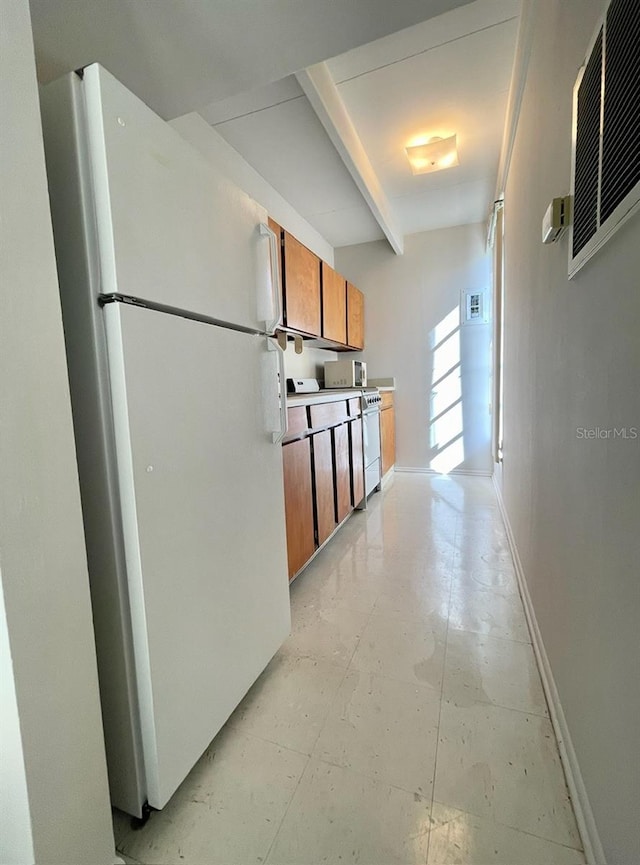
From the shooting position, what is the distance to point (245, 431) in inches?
49.4

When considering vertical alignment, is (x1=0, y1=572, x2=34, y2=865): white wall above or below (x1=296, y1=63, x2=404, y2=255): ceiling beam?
below

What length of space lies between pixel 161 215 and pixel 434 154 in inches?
103

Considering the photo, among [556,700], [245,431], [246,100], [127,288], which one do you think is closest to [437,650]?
[556,700]

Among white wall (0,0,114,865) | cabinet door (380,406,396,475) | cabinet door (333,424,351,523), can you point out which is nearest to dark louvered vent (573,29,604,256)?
white wall (0,0,114,865)

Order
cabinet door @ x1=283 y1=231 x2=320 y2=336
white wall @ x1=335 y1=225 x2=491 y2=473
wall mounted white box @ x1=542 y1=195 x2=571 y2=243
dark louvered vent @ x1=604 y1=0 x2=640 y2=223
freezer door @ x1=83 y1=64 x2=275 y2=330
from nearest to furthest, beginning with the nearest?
dark louvered vent @ x1=604 y1=0 x2=640 y2=223
freezer door @ x1=83 y1=64 x2=275 y2=330
wall mounted white box @ x1=542 y1=195 x2=571 y2=243
cabinet door @ x1=283 y1=231 x2=320 y2=336
white wall @ x1=335 y1=225 x2=491 y2=473

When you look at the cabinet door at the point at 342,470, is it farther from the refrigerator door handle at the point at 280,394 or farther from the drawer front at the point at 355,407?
the refrigerator door handle at the point at 280,394

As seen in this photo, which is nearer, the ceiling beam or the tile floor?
the tile floor

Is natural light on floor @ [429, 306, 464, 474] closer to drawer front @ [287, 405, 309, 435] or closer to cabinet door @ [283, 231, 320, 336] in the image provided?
cabinet door @ [283, 231, 320, 336]

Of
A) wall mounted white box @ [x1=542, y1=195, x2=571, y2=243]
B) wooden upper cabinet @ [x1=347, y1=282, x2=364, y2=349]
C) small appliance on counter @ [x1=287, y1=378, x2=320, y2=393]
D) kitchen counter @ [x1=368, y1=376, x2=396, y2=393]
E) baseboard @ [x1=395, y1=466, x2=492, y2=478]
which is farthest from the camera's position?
kitchen counter @ [x1=368, y1=376, x2=396, y2=393]

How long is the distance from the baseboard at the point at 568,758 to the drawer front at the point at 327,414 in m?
1.40

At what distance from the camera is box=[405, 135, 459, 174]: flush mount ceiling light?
2643 mm

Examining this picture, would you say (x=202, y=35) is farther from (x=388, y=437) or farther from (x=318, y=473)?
(x=388, y=437)

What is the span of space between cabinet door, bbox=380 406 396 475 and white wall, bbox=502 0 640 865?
2196 millimetres

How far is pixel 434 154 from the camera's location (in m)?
2.71
